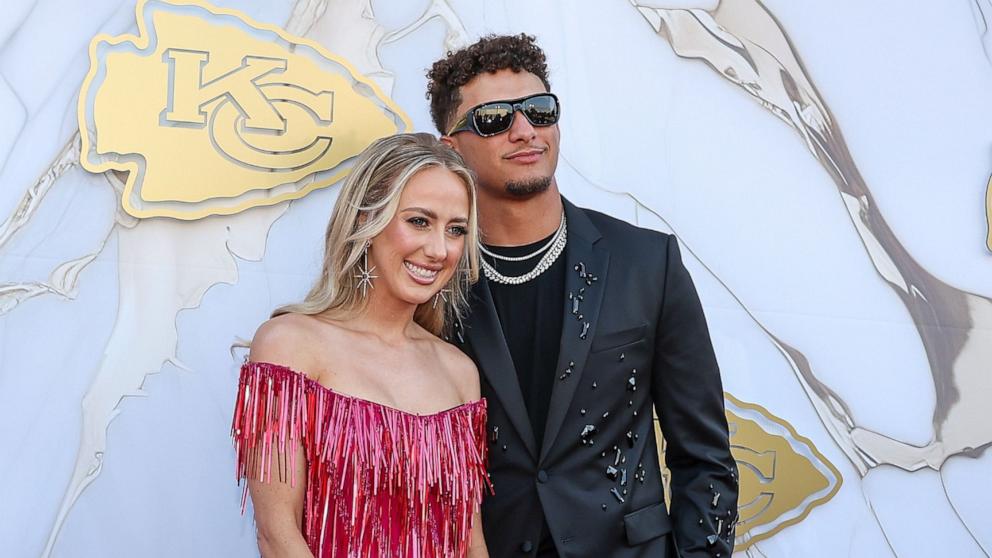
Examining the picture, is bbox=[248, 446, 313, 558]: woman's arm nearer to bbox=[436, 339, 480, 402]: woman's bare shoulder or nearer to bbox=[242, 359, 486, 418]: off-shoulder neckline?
bbox=[242, 359, 486, 418]: off-shoulder neckline

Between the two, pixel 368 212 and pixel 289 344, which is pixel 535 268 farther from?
pixel 289 344

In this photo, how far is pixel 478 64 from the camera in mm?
2207

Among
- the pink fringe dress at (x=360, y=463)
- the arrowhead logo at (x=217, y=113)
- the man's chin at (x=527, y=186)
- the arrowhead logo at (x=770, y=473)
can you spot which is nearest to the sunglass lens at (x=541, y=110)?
the man's chin at (x=527, y=186)

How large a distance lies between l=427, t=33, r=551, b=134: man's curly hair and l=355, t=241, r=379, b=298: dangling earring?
391mm

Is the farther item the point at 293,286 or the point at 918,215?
the point at 918,215

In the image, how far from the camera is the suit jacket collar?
78.1 inches

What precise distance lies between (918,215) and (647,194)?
731 millimetres

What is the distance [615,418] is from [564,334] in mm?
184

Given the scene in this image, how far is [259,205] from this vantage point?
93.0 inches

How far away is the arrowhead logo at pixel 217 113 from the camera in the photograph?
2.25 metres

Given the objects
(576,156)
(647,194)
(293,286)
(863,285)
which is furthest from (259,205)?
(863,285)

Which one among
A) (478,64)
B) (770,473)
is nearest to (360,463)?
(478,64)

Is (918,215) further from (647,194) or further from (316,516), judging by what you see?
(316,516)

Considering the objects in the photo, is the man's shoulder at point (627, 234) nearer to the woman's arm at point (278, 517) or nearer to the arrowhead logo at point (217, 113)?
the arrowhead logo at point (217, 113)
